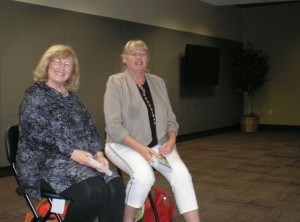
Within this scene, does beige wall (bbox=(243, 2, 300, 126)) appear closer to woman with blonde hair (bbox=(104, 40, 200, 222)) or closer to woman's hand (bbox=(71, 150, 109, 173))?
woman with blonde hair (bbox=(104, 40, 200, 222))

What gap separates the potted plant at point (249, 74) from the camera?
29.7 feet

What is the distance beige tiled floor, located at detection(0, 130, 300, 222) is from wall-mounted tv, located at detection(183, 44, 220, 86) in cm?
132

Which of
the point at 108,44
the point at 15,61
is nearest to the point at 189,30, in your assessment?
the point at 108,44

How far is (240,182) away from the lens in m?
4.36

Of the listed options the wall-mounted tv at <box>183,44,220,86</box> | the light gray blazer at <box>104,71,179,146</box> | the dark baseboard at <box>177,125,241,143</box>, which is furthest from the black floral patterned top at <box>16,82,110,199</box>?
the wall-mounted tv at <box>183,44,220,86</box>

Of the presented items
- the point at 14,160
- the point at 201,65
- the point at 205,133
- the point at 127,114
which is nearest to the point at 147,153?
the point at 127,114

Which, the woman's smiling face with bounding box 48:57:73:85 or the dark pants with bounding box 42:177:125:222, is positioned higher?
the woman's smiling face with bounding box 48:57:73:85

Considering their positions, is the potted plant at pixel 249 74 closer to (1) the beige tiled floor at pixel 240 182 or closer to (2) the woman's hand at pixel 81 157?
(1) the beige tiled floor at pixel 240 182

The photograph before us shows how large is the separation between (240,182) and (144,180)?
7.47 ft

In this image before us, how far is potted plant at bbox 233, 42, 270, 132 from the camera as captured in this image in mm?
9039

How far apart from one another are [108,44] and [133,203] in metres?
4.06

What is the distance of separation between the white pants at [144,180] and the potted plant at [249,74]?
685 centimetres

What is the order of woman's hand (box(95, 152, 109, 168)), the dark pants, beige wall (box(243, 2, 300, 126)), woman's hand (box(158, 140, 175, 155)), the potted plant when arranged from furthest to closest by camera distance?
1. beige wall (box(243, 2, 300, 126))
2. the potted plant
3. woman's hand (box(158, 140, 175, 155))
4. woman's hand (box(95, 152, 109, 168))
5. the dark pants

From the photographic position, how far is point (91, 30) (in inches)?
228
